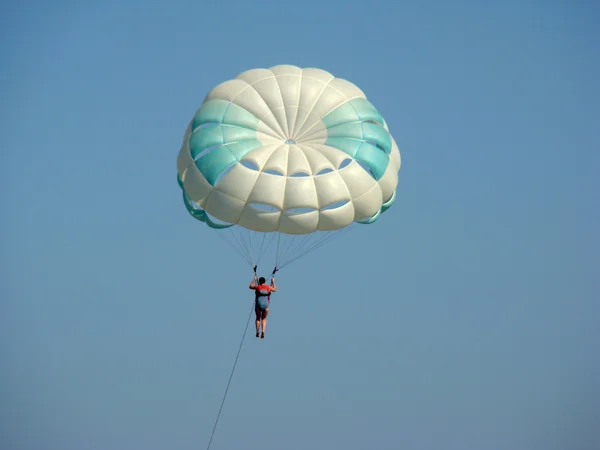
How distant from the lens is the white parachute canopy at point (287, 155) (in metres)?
39.7

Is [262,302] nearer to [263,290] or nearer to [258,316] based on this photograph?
[263,290]

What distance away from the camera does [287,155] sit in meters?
40.1

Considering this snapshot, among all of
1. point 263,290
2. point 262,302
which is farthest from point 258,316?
point 263,290

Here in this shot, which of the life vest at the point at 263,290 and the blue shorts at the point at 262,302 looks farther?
the blue shorts at the point at 262,302

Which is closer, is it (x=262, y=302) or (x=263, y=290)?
(x=263, y=290)

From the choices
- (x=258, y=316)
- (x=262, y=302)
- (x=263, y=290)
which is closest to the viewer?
(x=263, y=290)

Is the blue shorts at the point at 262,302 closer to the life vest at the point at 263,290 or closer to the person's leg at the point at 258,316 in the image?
the life vest at the point at 263,290

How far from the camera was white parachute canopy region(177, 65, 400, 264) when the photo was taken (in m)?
39.7

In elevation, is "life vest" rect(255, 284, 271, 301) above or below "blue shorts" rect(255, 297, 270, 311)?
above

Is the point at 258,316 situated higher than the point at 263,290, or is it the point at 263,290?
Result: the point at 263,290

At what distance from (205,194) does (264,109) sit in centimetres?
278

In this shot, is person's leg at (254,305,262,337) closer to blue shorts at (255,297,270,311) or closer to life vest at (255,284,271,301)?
blue shorts at (255,297,270,311)

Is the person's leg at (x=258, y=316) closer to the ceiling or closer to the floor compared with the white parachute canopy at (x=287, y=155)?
closer to the floor

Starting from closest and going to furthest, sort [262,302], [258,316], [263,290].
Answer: [263,290], [262,302], [258,316]
